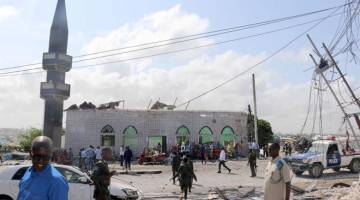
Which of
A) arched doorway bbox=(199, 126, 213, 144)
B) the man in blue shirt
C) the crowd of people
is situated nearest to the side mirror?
the crowd of people

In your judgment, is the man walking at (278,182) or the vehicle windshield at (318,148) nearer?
the man walking at (278,182)

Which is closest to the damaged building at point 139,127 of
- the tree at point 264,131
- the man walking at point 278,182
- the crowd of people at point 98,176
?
the tree at point 264,131

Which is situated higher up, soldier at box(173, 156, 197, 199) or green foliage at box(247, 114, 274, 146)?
green foliage at box(247, 114, 274, 146)

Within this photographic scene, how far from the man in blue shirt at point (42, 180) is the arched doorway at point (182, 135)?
3666 cm

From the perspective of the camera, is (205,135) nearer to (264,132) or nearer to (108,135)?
(108,135)

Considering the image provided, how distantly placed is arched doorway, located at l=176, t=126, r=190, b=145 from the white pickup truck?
51.8 feet

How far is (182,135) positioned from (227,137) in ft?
13.2

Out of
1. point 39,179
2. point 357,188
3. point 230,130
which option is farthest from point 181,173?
point 230,130

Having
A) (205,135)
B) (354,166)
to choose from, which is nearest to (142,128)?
(205,135)

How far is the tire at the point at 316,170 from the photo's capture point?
25.1 metres

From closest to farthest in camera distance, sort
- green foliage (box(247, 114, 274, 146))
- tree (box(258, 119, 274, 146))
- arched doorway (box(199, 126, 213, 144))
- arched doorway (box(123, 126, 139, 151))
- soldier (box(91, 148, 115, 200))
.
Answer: soldier (box(91, 148, 115, 200)) → arched doorway (box(123, 126, 139, 151)) → arched doorway (box(199, 126, 213, 144)) → green foliage (box(247, 114, 274, 146)) → tree (box(258, 119, 274, 146))

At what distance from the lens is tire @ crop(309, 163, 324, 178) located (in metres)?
25.1

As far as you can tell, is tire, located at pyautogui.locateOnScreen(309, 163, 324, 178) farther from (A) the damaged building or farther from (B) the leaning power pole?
(A) the damaged building

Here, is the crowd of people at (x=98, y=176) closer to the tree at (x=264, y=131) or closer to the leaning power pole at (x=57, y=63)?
the leaning power pole at (x=57, y=63)
